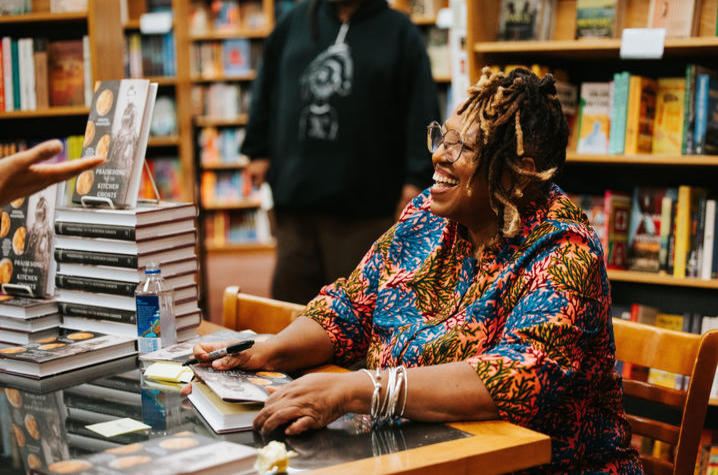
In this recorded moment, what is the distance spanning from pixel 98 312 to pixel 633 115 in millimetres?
1804

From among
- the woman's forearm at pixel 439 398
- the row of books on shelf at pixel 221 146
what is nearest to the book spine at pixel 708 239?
the woman's forearm at pixel 439 398

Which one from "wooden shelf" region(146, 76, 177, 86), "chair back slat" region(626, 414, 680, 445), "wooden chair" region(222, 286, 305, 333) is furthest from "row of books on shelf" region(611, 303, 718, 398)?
"wooden shelf" region(146, 76, 177, 86)

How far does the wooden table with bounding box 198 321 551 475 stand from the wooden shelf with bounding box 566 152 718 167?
5.27ft

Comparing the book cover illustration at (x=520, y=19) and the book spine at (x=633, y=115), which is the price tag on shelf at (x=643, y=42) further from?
the book cover illustration at (x=520, y=19)

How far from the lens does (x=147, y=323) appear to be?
5.54 ft

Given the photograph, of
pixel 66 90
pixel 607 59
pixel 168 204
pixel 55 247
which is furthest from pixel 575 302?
pixel 66 90

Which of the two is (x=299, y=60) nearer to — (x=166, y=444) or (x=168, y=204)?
(x=168, y=204)

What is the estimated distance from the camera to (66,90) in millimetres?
3164

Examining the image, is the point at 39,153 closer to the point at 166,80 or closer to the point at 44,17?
the point at 44,17

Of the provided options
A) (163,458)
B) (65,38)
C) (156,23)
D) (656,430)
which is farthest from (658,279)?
(156,23)

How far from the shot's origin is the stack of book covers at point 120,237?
1733mm

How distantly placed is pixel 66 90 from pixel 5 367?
1865 millimetres

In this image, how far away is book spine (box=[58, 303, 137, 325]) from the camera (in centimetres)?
173

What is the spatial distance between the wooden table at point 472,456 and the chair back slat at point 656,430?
525 millimetres
